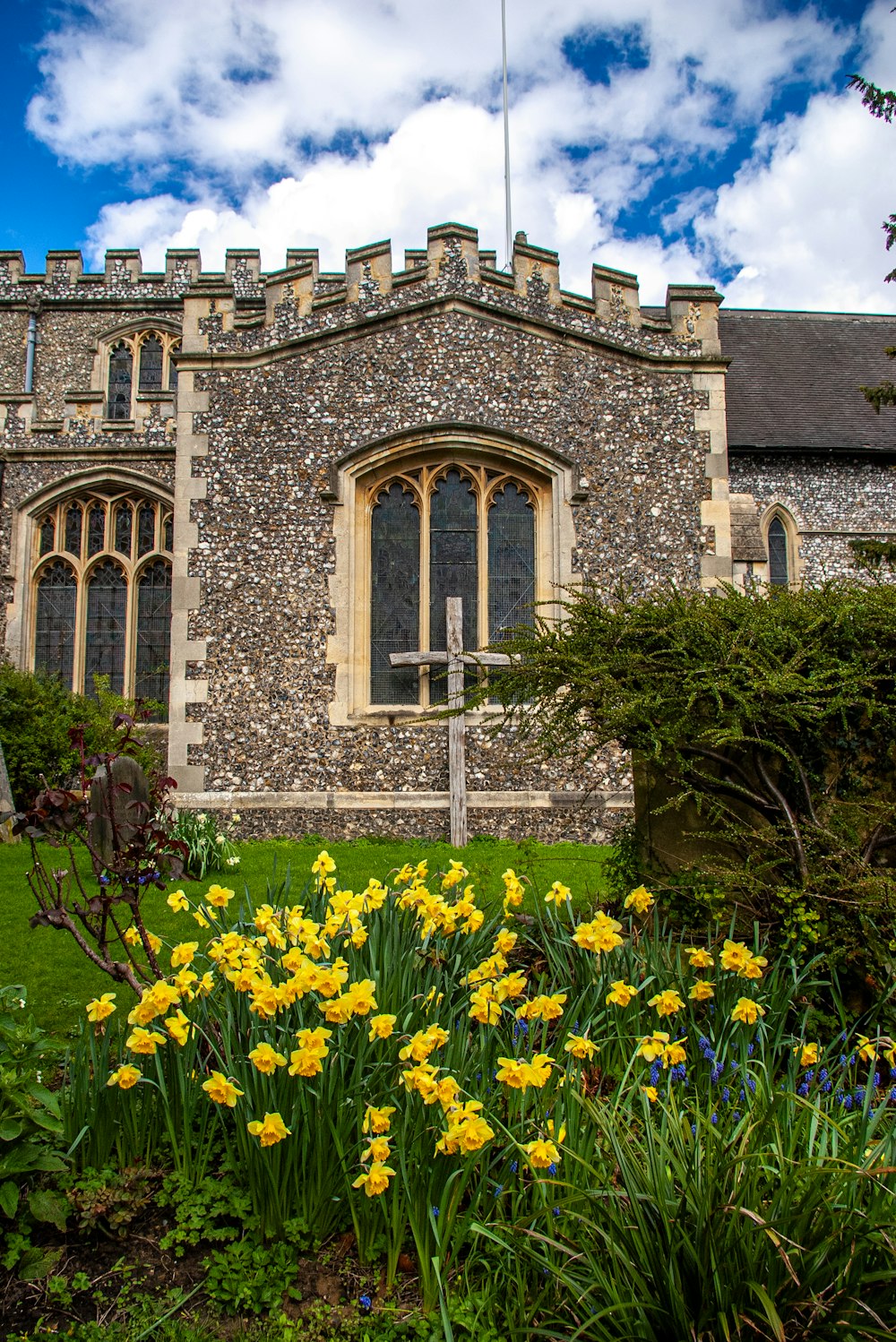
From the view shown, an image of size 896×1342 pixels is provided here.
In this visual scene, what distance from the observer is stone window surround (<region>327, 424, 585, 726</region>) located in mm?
10367

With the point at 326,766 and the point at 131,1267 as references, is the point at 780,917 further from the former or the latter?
the point at 326,766

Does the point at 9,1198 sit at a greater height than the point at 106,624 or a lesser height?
lesser

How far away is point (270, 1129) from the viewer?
2252 mm

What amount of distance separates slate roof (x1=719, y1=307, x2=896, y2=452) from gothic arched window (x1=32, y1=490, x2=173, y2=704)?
34.3 ft

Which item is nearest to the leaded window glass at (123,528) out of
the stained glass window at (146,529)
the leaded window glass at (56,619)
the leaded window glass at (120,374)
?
the stained glass window at (146,529)

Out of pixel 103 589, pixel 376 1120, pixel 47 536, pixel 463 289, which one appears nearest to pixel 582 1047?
pixel 376 1120

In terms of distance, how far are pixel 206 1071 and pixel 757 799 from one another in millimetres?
2498

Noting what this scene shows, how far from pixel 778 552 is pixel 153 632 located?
37.4 ft

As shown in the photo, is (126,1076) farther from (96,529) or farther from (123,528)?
(96,529)

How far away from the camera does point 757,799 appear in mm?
3945

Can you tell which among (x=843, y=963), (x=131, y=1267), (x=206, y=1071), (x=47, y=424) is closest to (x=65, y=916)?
(x=206, y=1071)

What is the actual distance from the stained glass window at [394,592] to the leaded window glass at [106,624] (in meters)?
6.00

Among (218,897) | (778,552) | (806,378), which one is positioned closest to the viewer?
(218,897)

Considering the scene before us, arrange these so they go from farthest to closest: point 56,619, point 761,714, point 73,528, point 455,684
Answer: point 73,528, point 56,619, point 455,684, point 761,714
